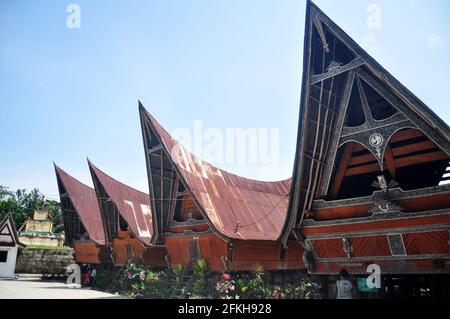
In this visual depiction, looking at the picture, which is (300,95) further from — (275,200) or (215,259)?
(275,200)

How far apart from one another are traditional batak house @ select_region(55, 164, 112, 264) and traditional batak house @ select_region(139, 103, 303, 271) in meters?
9.76

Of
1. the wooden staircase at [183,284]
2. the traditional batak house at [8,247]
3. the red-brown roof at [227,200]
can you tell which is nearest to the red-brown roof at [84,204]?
the traditional batak house at [8,247]

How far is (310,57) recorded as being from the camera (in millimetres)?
10797

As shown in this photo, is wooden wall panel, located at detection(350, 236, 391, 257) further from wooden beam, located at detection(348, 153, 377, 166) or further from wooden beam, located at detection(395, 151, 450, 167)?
wooden beam, located at detection(348, 153, 377, 166)

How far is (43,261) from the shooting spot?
3656cm

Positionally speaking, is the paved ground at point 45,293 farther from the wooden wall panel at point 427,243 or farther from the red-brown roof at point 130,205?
the wooden wall panel at point 427,243

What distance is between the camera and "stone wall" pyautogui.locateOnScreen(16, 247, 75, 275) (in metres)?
36.0

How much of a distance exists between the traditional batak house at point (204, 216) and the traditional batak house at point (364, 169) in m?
5.16

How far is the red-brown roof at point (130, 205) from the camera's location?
74.9ft

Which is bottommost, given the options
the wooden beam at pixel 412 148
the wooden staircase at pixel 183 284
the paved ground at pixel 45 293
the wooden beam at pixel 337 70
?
the paved ground at pixel 45 293

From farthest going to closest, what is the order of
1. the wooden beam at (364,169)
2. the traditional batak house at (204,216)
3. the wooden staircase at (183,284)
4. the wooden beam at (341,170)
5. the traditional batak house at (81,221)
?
1. the traditional batak house at (81,221)
2. the traditional batak house at (204,216)
3. the wooden staircase at (183,284)
4. the wooden beam at (341,170)
5. the wooden beam at (364,169)

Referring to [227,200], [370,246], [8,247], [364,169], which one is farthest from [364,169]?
[8,247]
